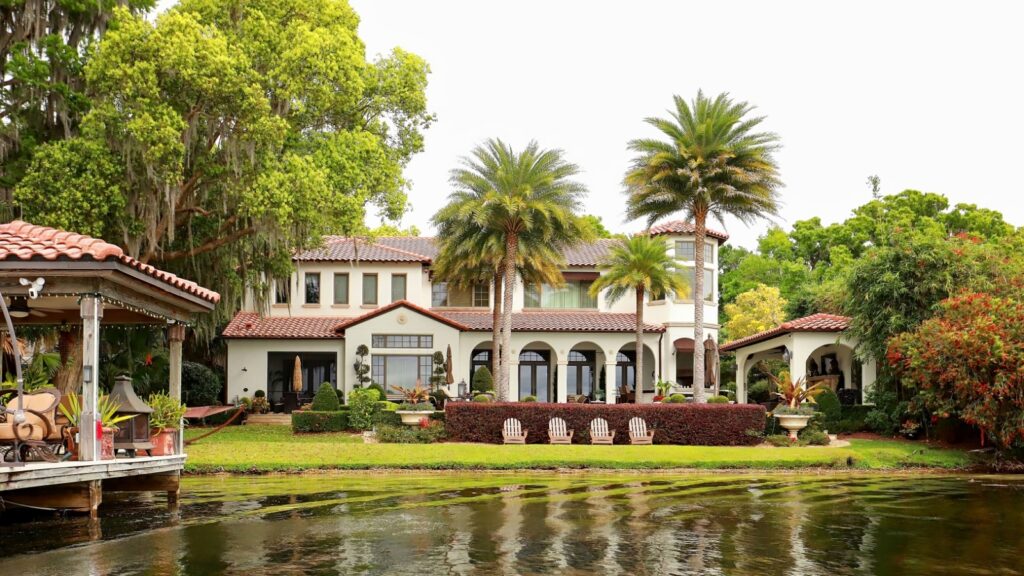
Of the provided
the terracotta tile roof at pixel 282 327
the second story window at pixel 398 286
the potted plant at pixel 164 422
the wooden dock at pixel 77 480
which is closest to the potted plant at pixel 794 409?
the terracotta tile roof at pixel 282 327

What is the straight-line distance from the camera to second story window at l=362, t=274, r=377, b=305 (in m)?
42.0

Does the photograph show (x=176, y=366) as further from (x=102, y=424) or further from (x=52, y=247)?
(x=52, y=247)

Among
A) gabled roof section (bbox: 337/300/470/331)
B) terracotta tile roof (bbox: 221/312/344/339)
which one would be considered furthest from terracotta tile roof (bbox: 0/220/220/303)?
terracotta tile roof (bbox: 221/312/344/339)

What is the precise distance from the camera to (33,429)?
13305mm

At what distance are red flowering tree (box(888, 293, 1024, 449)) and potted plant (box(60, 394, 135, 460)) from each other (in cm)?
2039

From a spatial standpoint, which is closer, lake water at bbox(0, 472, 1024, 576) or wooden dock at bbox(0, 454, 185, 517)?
lake water at bbox(0, 472, 1024, 576)

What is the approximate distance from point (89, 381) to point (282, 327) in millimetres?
26061

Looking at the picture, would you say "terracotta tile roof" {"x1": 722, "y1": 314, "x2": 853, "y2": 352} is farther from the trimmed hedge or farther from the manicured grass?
the manicured grass

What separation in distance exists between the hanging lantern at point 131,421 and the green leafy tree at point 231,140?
10283 mm

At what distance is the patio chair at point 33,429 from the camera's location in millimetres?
12891

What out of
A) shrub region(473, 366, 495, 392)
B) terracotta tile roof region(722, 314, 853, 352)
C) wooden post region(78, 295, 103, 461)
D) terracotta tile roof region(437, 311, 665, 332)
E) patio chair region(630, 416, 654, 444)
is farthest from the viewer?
terracotta tile roof region(437, 311, 665, 332)

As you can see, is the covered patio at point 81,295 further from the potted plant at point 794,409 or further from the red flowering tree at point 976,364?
the red flowering tree at point 976,364

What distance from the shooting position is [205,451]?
79.8 ft

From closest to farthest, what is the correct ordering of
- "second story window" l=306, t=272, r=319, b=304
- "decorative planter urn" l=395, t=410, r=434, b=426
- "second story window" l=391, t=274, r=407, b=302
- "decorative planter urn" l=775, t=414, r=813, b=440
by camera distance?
1. "decorative planter urn" l=775, t=414, r=813, b=440
2. "decorative planter urn" l=395, t=410, r=434, b=426
3. "second story window" l=391, t=274, r=407, b=302
4. "second story window" l=306, t=272, r=319, b=304
